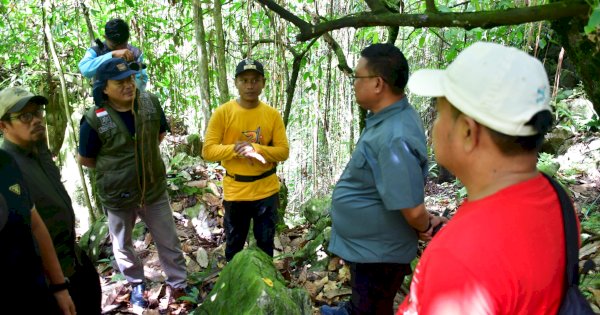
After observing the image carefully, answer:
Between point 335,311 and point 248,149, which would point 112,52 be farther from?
point 335,311

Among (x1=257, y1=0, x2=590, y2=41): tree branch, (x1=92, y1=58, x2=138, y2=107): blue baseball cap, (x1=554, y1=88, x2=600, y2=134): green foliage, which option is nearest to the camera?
(x1=257, y1=0, x2=590, y2=41): tree branch

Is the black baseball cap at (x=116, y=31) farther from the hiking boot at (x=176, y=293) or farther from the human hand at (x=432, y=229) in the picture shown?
the human hand at (x=432, y=229)

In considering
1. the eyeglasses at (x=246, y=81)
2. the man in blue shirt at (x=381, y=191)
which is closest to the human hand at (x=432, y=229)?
the man in blue shirt at (x=381, y=191)

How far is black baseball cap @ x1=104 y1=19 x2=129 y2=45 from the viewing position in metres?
3.92

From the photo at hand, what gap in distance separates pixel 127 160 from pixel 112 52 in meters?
1.10

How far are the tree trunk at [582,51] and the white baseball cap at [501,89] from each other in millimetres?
1224

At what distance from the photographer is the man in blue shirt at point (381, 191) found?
211cm

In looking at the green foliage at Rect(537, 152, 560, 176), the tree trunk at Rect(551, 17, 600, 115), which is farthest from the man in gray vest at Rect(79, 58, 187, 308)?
the green foliage at Rect(537, 152, 560, 176)

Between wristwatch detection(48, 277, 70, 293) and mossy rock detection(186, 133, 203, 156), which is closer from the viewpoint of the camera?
wristwatch detection(48, 277, 70, 293)

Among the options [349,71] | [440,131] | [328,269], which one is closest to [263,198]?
[328,269]

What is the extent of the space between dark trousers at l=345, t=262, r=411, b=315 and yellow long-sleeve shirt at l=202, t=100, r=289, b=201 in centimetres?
137

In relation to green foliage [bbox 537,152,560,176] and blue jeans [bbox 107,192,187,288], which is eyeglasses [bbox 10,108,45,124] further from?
green foliage [bbox 537,152,560,176]

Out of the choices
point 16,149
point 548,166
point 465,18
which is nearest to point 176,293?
point 16,149

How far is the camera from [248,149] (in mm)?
3406
